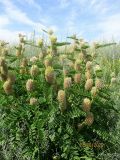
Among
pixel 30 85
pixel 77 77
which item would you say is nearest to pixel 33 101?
pixel 30 85

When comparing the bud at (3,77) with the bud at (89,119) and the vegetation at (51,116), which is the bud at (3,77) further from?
the bud at (89,119)

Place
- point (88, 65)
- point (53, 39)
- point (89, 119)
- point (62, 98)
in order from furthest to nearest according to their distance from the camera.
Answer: point (53, 39)
point (88, 65)
point (89, 119)
point (62, 98)

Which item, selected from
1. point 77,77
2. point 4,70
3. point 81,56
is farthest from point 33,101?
point 81,56

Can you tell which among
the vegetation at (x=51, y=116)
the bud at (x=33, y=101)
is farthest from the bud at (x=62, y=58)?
the bud at (x=33, y=101)

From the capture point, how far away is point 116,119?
4941 millimetres

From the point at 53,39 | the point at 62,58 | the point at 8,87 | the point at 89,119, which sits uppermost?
the point at 53,39

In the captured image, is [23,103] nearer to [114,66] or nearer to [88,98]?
[88,98]

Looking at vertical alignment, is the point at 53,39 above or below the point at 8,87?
above

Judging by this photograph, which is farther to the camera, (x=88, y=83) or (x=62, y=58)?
(x=62, y=58)

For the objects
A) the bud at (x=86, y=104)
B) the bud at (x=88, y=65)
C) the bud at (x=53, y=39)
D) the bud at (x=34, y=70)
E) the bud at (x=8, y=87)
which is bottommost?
the bud at (x=86, y=104)

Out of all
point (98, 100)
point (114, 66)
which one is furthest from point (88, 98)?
point (114, 66)

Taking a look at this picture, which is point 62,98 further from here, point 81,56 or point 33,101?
point 81,56

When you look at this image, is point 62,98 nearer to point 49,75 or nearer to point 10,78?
point 49,75

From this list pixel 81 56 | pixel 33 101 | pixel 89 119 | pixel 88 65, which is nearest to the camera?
pixel 33 101
